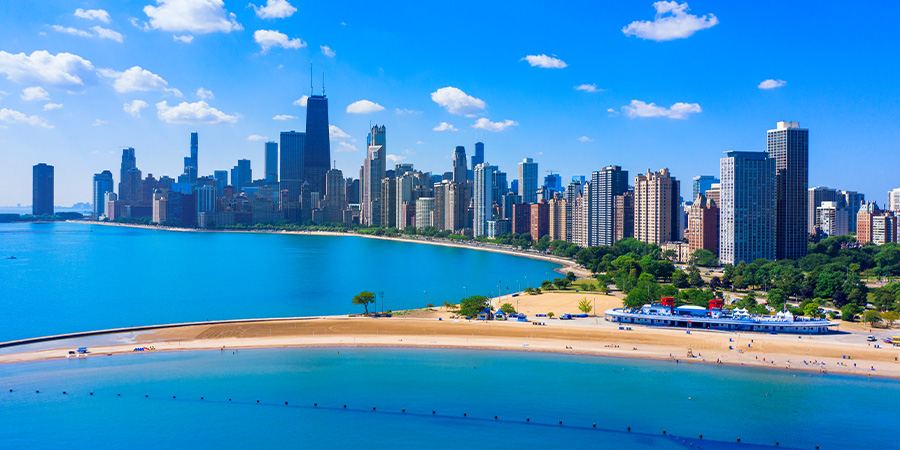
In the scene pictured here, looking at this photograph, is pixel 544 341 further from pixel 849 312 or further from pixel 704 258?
pixel 704 258

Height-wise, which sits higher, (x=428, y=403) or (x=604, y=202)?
(x=604, y=202)

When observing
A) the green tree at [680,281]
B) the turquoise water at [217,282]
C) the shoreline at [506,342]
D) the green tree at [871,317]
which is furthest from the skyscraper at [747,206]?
the shoreline at [506,342]

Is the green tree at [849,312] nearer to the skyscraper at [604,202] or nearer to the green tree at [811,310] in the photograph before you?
the green tree at [811,310]

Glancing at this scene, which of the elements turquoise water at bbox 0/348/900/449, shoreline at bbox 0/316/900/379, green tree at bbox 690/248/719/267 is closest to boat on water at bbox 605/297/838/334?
shoreline at bbox 0/316/900/379

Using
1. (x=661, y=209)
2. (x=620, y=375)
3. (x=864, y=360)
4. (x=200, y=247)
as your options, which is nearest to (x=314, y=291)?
(x=620, y=375)

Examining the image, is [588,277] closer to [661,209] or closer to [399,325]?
[661,209]

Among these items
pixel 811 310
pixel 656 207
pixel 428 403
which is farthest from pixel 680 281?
pixel 428 403
